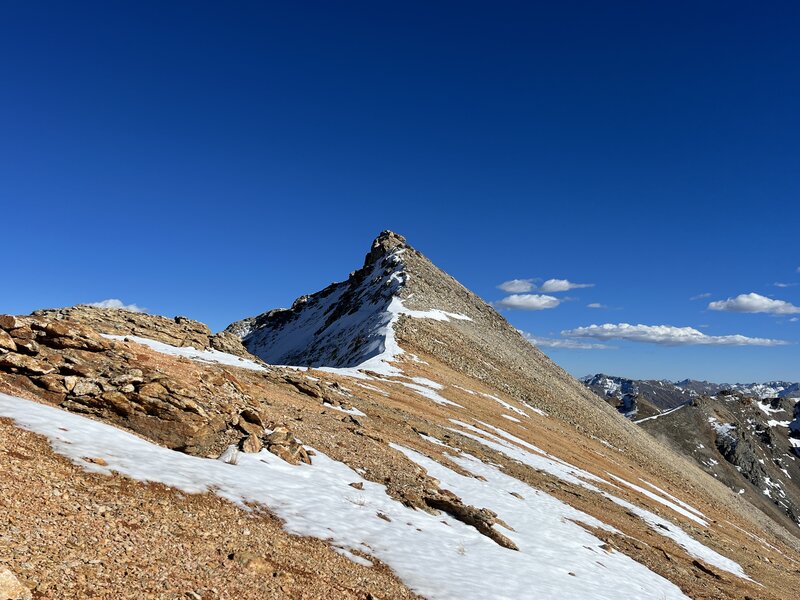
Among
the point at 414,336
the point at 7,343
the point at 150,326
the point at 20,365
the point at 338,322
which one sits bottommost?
the point at 20,365

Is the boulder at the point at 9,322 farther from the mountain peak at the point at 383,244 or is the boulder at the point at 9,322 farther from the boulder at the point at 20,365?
the mountain peak at the point at 383,244

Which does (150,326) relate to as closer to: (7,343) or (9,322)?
(9,322)

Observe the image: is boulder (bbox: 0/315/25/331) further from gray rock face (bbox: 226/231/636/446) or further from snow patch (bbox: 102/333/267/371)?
gray rock face (bbox: 226/231/636/446)

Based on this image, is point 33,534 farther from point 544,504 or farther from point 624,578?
point 544,504

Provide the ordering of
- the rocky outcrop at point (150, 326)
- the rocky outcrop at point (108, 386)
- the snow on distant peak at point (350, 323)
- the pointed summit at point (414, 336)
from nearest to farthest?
the rocky outcrop at point (108, 386)
the rocky outcrop at point (150, 326)
the snow on distant peak at point (350, 323)
the pointed summit at point (414, 336)

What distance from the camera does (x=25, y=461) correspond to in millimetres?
11031

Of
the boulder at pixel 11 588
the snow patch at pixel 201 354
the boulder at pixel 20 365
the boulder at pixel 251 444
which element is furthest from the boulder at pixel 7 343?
the snow patch at pixel 201 354

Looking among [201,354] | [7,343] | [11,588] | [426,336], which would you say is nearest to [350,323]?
[426,336]

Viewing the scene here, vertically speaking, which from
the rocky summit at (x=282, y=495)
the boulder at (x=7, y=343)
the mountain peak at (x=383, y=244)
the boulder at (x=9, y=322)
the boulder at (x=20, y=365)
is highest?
the mountain peak at (x=383, y=244)

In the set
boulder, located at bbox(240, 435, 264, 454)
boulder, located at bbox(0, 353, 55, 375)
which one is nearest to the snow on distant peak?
boulder, located at bbox(240, 435, 264, 454)

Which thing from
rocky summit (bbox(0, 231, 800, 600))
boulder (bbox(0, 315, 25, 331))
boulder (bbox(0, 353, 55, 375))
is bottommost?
rocky summit (bbox(0, 231, 800, 600))

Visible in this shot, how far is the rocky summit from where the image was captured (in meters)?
9.82

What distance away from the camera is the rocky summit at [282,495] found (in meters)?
9.82

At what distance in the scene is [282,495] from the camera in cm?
1476
